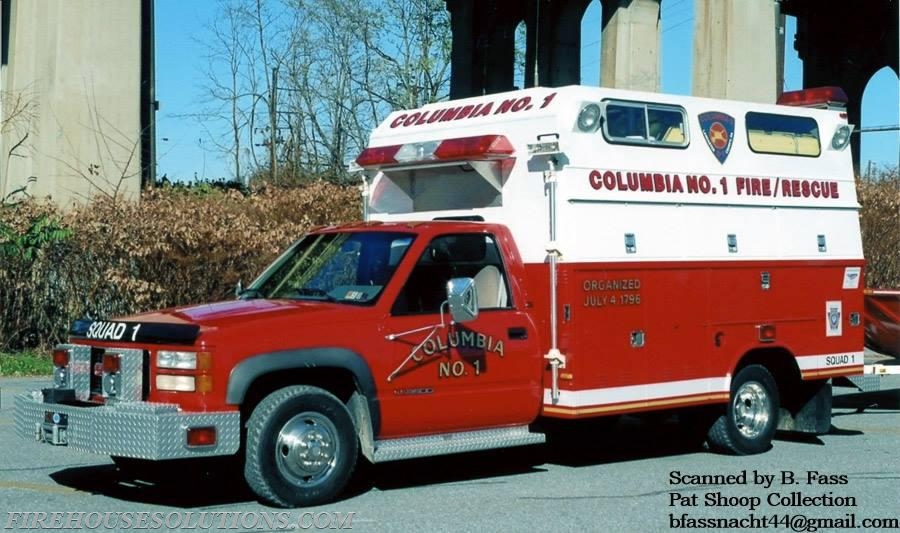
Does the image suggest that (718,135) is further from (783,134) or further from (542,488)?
(542,488)

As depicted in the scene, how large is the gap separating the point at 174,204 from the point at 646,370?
10.6m

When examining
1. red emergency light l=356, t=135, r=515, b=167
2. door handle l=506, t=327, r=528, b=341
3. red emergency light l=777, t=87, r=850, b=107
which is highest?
red emergency light l=777, t=87, r=850, b=107

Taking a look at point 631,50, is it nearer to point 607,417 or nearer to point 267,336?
→ point 607,417

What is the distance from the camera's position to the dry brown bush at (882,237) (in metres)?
25.9

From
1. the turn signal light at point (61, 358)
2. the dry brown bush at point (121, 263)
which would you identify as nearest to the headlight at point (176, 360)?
the turn signal light at point (61, 358)

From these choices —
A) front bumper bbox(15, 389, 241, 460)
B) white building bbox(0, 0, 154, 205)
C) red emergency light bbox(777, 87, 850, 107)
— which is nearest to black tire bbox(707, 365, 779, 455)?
red emergency light bbox(777, 87, 850, 107)

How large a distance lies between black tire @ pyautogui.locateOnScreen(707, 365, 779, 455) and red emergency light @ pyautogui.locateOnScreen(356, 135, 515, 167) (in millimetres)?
3035

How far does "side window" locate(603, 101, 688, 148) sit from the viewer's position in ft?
35.1

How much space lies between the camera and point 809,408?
12461mm

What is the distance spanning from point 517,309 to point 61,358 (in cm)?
339

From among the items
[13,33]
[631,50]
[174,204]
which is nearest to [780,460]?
[174,204]

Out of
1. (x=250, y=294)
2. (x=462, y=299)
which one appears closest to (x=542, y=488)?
(x=462, y=299)

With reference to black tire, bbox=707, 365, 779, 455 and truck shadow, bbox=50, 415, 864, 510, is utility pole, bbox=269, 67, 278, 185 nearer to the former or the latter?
truck shadow, bbox=50, 415, 864, 510

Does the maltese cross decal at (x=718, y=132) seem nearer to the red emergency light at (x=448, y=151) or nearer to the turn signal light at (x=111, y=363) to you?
the red emergency light at (x=448, y=151)
